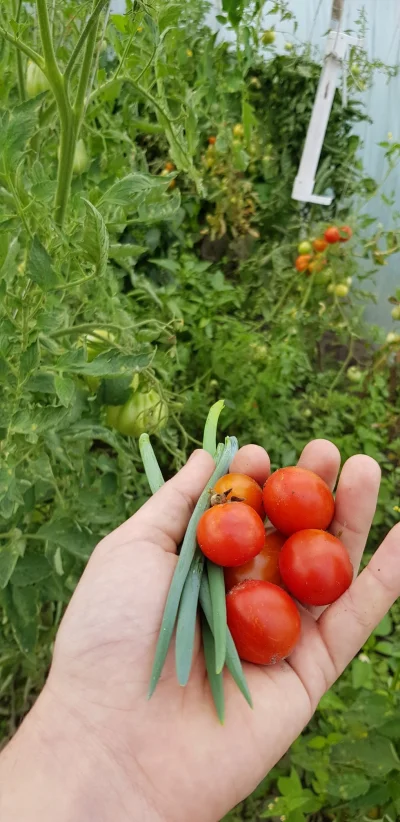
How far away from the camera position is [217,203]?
105 inches

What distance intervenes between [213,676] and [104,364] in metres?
0.49

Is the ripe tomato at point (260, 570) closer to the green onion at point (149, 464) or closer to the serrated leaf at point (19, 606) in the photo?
the green onion at point (149, 464)

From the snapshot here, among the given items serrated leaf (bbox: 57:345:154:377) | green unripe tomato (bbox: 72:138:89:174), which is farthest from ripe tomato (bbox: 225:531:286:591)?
green unripe tomato (bbox: 72:138:89:174)

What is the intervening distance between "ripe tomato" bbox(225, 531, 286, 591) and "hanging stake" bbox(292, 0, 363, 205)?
1.65 m

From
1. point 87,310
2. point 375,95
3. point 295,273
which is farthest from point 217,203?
point 87,310

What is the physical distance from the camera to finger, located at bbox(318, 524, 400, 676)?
3.45ft

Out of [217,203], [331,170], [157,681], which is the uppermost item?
[331,170]

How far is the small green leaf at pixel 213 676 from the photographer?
2.86 feet

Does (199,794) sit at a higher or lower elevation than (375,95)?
lower

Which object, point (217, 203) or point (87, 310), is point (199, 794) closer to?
point (87, 310)

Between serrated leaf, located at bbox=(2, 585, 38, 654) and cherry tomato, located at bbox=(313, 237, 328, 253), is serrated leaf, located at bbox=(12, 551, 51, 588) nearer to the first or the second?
serrated leaf, located at bbox=(2, 585, 38, 654)

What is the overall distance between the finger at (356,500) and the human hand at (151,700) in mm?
94

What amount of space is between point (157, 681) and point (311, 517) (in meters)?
0.39

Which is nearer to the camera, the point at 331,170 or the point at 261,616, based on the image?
the point at 261,616
